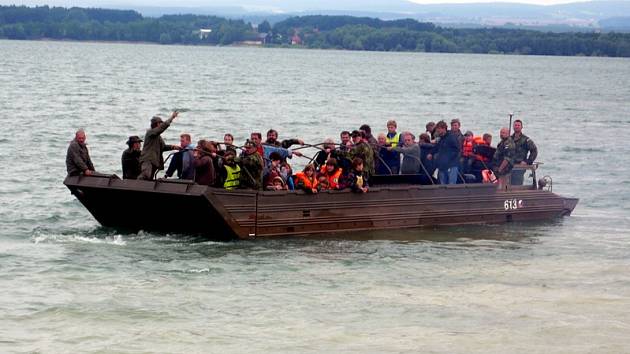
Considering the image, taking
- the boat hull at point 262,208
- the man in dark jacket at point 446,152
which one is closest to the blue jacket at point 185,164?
the boat hull at point 262,208

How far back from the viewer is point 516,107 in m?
73.0

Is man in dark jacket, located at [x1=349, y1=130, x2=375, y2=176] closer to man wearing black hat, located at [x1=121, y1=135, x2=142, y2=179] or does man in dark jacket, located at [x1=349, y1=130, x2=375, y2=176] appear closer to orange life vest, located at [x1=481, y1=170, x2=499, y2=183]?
orange life vest, located at [x1=481, y1=170, x2=499, y2=183]

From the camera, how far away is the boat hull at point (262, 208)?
20234 mm

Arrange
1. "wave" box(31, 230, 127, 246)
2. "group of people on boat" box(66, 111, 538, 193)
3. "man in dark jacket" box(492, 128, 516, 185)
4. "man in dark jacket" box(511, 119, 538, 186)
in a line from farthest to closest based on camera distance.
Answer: "man in dark jacket" box(511, 119, 538, 186)
"man in dark jacket" box(492, 128, 516, 185)
"wave" box(31, 230, 127, 246)
"group of people on boat" box(66, 111, 538, 193)

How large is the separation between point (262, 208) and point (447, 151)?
468 cm

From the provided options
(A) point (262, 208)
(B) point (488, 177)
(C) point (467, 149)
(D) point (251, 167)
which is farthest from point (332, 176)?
(B) point (488, 177)

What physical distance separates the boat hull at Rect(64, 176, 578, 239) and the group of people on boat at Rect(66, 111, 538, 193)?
0.95 feet

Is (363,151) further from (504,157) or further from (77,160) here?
(77,160)

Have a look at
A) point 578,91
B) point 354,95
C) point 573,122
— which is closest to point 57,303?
point 573,122

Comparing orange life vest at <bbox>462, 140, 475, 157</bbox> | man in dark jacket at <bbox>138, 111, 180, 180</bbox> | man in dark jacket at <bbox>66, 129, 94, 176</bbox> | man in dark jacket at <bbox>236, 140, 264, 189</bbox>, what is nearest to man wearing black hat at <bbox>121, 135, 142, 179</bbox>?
man in dark jacket at <bbox>138, 111, 180, 180</bbox>

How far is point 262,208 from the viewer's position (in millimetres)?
20906

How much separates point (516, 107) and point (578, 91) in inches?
969

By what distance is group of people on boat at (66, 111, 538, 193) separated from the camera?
2072 centimetres

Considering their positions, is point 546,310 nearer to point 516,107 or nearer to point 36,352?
point 36,352
